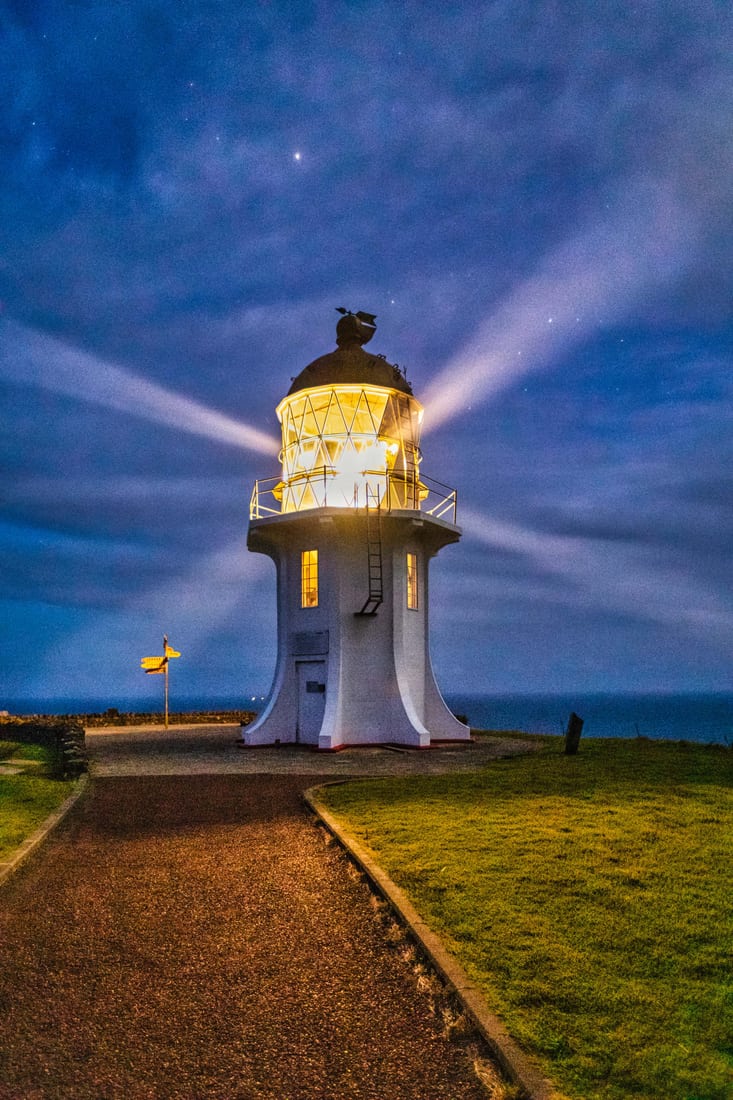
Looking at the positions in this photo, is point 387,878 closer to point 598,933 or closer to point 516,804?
point 598,933

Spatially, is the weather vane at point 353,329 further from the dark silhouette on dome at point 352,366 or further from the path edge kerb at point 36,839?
the path edge kerb at point 36,839

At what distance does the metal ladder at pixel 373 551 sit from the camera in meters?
22.6

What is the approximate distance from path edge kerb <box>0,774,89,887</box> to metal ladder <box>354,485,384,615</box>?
10.5 metres

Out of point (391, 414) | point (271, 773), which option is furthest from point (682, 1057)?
point (391, 414)

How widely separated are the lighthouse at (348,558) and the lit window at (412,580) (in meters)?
0.04

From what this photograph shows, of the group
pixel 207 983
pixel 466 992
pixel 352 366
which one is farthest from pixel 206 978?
pixel 352 366

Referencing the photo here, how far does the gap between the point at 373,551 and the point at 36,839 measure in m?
14.7

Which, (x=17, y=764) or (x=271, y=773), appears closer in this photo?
(x=271, y=773)

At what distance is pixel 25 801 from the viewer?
43.0ft

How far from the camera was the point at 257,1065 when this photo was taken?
450 cm

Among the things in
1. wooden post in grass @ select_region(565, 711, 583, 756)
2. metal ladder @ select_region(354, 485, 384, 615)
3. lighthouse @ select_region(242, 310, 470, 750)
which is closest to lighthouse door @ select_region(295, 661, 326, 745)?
lighthouse @ select_region(242, 310, 470, 750)

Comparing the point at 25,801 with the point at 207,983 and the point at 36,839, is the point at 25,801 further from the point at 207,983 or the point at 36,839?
the point at 207,983

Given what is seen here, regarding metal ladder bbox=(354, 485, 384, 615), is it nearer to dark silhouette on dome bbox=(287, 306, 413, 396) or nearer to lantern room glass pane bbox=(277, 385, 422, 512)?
lantern room glass pane bbox=(277, 385, 422, 512)

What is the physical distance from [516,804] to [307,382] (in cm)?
1628
